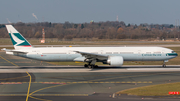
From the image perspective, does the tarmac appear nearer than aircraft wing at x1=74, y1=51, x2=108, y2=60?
Yes

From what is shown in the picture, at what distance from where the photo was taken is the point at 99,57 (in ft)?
110

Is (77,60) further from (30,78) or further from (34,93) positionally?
(34,93)

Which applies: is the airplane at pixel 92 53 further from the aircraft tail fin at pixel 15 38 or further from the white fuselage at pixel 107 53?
the aircraft tail fin at pixel 15 38

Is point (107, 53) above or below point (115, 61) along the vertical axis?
above

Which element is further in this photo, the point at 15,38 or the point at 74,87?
the point at 15,38

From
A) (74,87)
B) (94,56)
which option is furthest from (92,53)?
(74,87)

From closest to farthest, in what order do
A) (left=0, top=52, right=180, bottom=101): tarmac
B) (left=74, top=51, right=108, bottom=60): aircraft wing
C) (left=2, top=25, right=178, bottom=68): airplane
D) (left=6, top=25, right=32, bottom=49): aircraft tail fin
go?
(left=0, top=52, right=180, bottom=101): tarmac, (left=74, top=51, right=108, bottom=60): aircraft wing, (left=2, top=25, right=178, bottom=68): airplane, (left=6, top=25, right=32, bottom=49): aircraft tail fin

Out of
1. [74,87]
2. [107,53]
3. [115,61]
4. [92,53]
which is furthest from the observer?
[107,53]

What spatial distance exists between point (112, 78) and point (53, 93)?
31.3 feet

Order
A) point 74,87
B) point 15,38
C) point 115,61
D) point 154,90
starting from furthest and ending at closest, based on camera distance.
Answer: point 15,38 → point 115,61 → point 74,87 → point 154,90

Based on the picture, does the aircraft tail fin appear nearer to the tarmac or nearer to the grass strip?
the tarmac

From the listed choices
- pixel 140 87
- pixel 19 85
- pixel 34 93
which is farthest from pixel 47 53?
pixel 140 87

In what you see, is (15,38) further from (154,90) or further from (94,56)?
(154,90)

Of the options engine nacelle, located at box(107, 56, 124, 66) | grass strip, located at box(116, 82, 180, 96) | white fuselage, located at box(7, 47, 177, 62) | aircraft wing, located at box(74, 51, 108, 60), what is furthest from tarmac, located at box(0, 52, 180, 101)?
white fuselage, located at box(7, 47, 177, 62)
